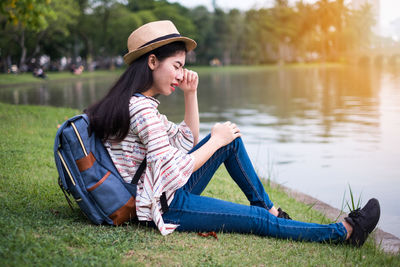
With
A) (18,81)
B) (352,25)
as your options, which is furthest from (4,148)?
(352,25)

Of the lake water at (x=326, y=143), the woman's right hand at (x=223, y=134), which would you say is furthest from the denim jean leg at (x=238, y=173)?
the lake water at (x=326, y=143)

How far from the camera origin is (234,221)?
3123 mm

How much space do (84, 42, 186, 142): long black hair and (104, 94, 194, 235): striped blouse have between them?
0.06m

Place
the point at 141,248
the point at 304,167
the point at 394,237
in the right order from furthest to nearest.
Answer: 1. the point at 304,167
2. the point at 394,237
3. the point at 141,248

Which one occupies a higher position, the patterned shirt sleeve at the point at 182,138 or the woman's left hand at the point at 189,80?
the woman's left hand at the point at 189,80

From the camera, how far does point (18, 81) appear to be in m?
27.8

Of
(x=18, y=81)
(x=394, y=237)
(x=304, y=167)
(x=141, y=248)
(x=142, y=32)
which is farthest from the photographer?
(x=18, y=81)

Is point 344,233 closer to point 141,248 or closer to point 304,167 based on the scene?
point 141,248

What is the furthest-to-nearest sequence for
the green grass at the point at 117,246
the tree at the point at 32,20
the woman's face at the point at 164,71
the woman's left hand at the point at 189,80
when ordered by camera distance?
1. the tree at the point at 32,20
2. the woman's left hand at the point at 189,80
3. the woman's face at the point at 164,71
4. the green grass at the point at 117,246

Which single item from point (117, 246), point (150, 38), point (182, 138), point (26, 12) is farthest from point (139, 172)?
point (26, 12)

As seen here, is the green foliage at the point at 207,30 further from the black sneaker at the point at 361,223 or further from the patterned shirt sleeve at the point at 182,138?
the black sneaker at the point at 361,223

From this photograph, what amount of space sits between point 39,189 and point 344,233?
2510mm

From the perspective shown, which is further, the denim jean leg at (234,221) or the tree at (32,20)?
the tree at (32,20)

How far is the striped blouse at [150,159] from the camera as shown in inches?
112
